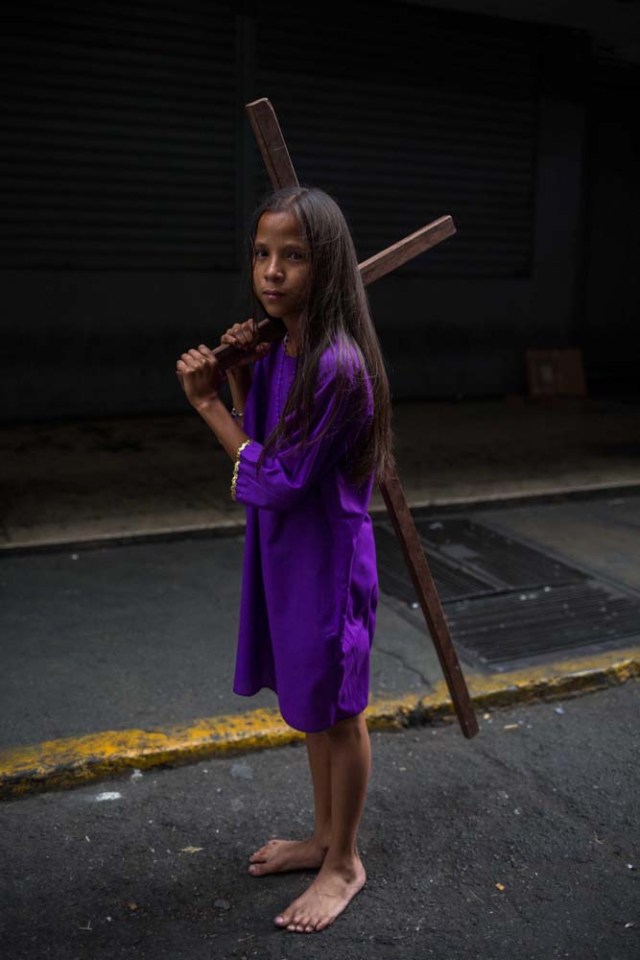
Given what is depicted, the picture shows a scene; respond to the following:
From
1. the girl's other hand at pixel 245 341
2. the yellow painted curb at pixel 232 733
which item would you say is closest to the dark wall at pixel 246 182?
the yellow painted curb at pixel 232 733

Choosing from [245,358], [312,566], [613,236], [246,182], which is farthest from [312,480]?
[613,236]

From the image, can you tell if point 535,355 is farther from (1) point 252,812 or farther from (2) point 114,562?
(1) point 252,812

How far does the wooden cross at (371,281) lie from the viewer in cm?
251

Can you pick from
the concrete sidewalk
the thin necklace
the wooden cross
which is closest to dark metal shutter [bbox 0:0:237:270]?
the concrete sidewalk

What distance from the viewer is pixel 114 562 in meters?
5.78

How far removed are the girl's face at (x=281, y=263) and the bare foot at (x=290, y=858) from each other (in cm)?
158

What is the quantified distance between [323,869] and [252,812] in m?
0.51

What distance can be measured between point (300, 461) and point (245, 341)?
333 millimetres

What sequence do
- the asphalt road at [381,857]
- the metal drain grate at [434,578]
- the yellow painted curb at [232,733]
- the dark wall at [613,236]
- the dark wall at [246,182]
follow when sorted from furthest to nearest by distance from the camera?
the dark wall at [613,236] < the dark wall at [246,182] < the metal drain grate at [434,578] < the yellow painted curb at [232,733] < the asphalt road at [381,857]

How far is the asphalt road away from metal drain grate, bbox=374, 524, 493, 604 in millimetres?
1456

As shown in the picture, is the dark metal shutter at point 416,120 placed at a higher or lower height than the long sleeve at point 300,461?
higher

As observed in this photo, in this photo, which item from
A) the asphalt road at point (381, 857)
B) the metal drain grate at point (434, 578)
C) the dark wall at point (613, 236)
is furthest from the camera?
the dark wall at point (613, 236)

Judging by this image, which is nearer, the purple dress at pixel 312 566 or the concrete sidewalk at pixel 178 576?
the purple dress at pixel 312 566

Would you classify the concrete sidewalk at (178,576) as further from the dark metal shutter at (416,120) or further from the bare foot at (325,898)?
the dark metal shutter at (416,120)
